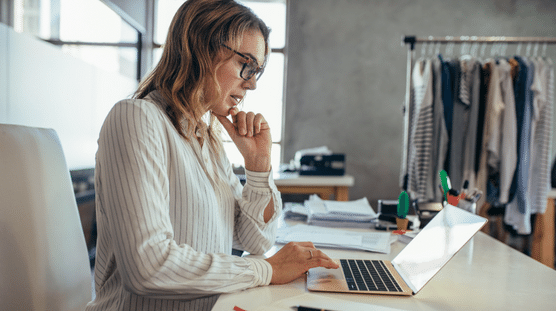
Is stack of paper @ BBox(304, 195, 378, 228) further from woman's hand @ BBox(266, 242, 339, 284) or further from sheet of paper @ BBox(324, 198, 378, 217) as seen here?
woman's hand @ BBox(266, 242, 339, 284)

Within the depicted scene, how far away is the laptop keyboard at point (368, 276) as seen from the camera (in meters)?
0.69

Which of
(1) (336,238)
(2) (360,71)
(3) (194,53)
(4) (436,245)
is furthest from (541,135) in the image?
(3) (194,53)

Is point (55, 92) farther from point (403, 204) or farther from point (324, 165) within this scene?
point (324, 165)

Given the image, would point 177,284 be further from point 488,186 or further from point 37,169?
point 488,186

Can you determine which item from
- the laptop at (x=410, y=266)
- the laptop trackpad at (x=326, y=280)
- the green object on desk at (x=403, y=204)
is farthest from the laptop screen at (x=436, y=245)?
the green object on desk at (x=403, y=204)

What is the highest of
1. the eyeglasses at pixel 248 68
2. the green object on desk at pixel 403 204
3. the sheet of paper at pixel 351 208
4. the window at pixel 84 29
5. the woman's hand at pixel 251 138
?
the window at pixel 84 29

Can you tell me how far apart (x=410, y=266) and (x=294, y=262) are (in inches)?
9.4

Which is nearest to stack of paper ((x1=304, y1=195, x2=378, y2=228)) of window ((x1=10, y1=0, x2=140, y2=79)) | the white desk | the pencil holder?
the pencil holder

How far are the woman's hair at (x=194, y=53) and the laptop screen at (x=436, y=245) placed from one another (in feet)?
1.81

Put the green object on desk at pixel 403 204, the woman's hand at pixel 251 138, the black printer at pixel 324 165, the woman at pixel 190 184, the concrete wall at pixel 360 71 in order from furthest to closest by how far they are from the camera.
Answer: the concrete wall at pixel 360 71
the black printer at pixel 324 165
the green object on desk at pixel 403 204
the woman's hand at pixel 251 138
the woman at pixel 190 184

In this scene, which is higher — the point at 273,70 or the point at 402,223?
the point at 273,70

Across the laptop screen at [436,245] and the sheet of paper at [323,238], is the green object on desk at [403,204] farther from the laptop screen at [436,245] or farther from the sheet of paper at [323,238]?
the laptop screen at [436,245]

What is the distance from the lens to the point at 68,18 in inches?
73.5

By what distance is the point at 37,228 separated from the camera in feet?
2.51
